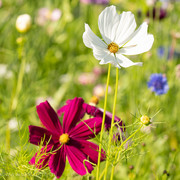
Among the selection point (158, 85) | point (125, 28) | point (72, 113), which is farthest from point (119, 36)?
point (158, 85)

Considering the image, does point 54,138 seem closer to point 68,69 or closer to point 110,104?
point 110,104

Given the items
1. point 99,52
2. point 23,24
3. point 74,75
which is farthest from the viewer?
point 74,75

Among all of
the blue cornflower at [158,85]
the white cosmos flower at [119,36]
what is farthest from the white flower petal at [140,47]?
the blue cornflower at [158,85]

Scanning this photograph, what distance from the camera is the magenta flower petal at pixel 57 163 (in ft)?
1.33

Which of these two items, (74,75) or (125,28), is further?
(74,75)

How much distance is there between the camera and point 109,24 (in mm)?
441

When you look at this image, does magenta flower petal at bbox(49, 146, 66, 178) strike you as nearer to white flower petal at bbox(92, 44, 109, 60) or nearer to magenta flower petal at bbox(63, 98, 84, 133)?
magenta flower petal at bbox(63, 98, 84, 133)

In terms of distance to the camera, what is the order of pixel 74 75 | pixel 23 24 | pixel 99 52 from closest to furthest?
1. pixel 99 52
2. pixel 23 24
3. pixel 74 75

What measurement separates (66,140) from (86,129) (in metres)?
0.03

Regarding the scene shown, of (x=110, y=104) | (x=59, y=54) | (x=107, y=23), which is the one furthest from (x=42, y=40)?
(x=107, y=23)

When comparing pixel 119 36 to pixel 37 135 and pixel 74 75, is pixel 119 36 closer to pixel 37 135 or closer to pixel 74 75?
pixel 37 135

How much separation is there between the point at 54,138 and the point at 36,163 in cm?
6

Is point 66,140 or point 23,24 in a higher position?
point 23,24

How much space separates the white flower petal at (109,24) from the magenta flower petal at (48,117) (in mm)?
128
